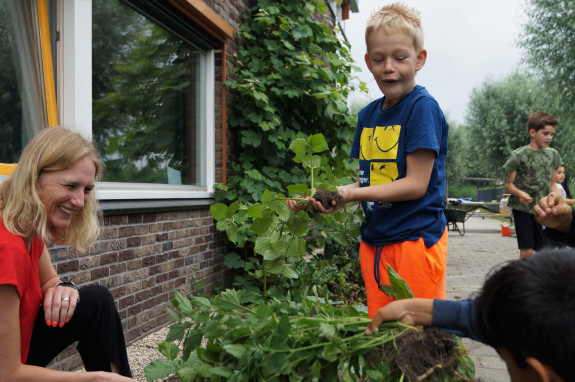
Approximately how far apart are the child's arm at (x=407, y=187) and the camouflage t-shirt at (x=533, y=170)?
3.79m

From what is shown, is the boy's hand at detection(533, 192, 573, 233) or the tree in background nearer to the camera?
the boy's hand at detection(533, 192, 573, 233)

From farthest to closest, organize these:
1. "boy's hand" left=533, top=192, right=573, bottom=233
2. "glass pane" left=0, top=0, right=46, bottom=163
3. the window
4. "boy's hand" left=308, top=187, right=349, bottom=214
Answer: the window → "glass pane" left=0, top=0, right=46, bottom=163 → "boy's hand" left=533, top=192, right=573, bottom=233 → "boy's hand" left=308, top=187, right=349, bottom=214

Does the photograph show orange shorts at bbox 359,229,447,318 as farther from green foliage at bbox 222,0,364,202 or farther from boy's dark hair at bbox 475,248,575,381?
green foliage at bbox 222,0,364,202

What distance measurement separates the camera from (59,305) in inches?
76.0

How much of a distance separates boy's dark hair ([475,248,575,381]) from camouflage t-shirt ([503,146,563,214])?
4.43 meters

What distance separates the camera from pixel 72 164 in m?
1.88

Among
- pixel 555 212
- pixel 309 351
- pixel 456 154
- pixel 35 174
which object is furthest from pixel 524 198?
pixel 456 154

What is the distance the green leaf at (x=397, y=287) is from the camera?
4.71 ft

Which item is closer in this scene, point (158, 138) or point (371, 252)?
point (371, 252)

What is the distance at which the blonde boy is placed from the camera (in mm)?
1835

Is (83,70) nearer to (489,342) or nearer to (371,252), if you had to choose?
(371,252)

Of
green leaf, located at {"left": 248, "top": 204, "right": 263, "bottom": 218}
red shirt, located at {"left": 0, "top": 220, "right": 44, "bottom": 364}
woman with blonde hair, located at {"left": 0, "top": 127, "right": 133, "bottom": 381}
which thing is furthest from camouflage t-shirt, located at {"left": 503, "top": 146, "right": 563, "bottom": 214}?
red shirt, located at {"left": 0, "top": 220, "right": 44, "bottom": 364}

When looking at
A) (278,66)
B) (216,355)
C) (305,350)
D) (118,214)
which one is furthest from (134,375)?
(278,66)

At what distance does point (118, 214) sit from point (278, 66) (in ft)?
8.72
